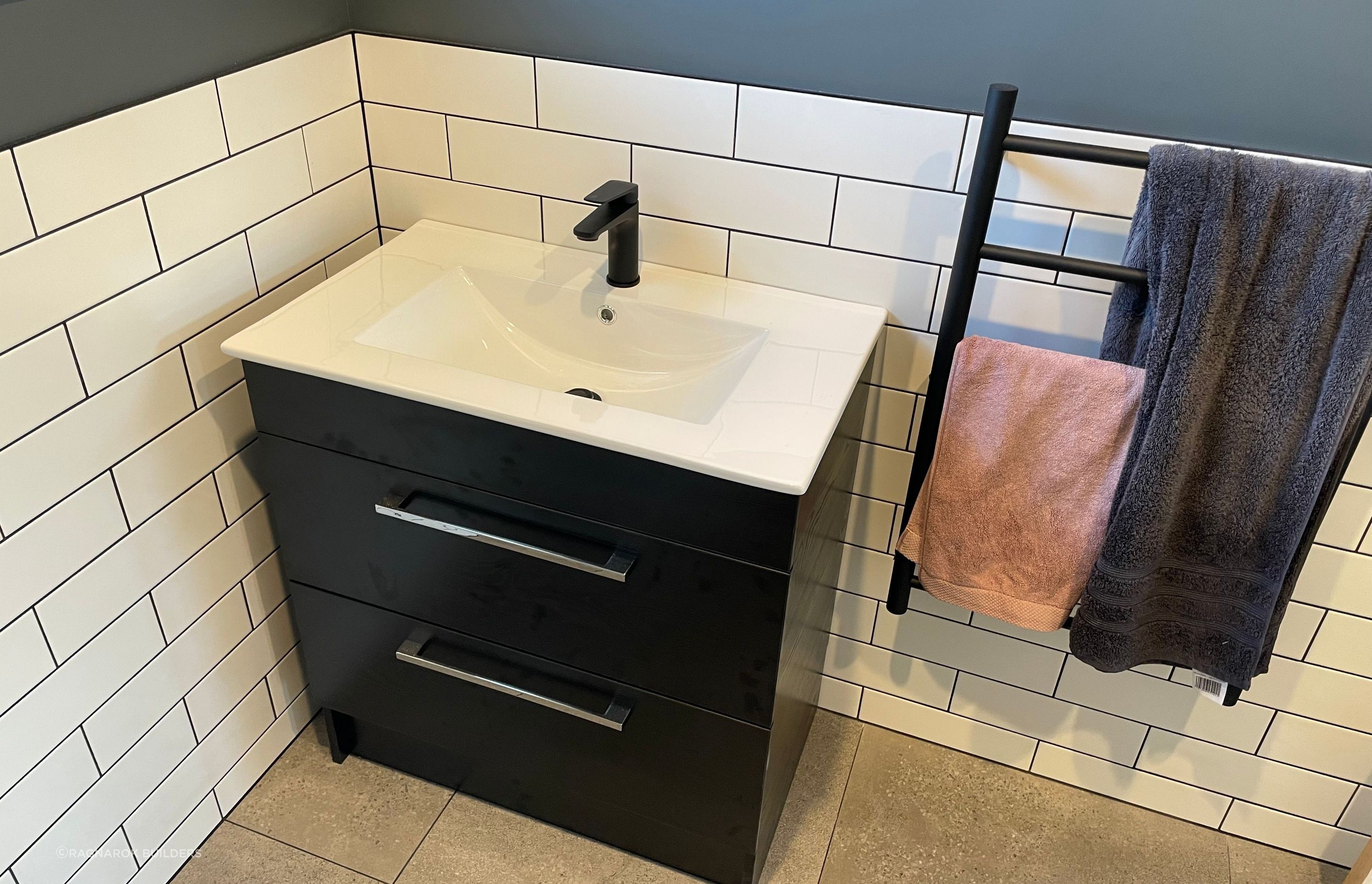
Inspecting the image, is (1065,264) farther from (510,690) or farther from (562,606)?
(510,690)

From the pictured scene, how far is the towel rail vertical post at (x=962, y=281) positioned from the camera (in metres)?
1.10

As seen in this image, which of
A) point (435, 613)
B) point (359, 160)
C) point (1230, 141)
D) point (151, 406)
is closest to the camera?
point (1230, 141)

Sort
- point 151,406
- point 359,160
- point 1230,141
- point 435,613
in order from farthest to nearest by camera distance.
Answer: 1. point 359,160
2. point 435,613
3. point 151,406
4. point 1230,141

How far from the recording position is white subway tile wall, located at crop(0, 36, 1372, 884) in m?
1.15

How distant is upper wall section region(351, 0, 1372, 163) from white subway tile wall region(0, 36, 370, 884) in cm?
36

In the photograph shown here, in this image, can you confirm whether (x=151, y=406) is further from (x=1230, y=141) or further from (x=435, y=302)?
(x=1230, y=141)

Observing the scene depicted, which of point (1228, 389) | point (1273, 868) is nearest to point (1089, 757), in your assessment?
point (1273, 868)

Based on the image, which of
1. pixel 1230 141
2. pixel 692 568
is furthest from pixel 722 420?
pixel 1230 141

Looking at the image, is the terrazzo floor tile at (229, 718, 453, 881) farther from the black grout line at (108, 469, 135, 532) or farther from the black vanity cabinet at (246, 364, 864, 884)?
the black grout line at (108, 469, 135, 532)

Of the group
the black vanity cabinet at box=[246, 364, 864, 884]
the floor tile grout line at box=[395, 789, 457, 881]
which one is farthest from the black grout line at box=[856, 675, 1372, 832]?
the floor tile grout line at box=[395, 789, 457, 881]

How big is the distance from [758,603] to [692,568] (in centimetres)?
9

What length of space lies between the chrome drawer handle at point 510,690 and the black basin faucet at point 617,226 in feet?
1.87

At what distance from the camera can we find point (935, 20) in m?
1.17

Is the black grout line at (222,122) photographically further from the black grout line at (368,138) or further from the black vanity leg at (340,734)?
the black vanity leg at (340,734)
